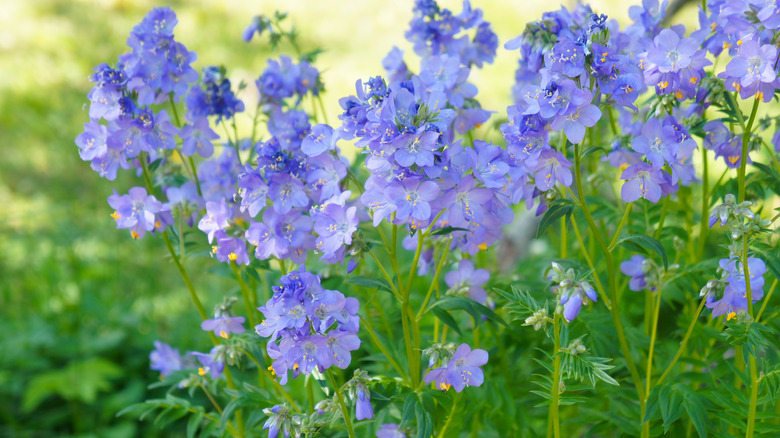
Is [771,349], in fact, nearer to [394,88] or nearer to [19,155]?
[394,88]

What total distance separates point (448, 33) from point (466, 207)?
3.42 feet

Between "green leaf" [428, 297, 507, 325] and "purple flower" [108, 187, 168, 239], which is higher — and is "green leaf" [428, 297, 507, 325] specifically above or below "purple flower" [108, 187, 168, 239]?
below

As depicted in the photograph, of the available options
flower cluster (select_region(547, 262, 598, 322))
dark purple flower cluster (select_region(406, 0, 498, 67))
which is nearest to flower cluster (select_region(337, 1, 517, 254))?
A: flower cluster (select_region(547, 262, 598, 322))

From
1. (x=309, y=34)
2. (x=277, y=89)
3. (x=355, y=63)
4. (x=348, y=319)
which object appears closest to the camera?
(x=348, y=319)

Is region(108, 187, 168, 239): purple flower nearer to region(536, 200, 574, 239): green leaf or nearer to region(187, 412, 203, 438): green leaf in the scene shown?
region(187, 412, 203, 438): green leaf

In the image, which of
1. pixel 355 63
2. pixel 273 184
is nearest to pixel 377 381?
pixel 273 184

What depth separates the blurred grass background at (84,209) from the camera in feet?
11.8

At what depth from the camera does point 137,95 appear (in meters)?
2.14

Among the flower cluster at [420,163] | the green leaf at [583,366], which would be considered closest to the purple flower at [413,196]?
the flower cluster at [420,163]

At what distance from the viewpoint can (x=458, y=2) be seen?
793 cm

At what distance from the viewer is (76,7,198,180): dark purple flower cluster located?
6.61 feet

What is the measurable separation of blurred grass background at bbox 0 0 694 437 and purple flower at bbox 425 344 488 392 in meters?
1.37

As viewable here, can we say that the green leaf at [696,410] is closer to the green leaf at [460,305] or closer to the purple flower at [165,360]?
the green leaf at [460,305]

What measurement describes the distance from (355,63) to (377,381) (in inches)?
217
